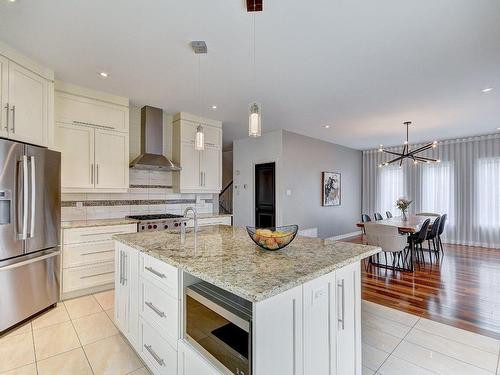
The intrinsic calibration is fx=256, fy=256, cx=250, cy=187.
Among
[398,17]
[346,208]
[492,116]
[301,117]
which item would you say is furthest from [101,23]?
[346,208]

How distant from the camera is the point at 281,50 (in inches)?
98.2

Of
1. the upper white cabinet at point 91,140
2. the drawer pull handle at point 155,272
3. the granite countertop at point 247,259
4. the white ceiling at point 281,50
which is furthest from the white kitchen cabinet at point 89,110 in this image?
the drawer pull handle at point 155,272

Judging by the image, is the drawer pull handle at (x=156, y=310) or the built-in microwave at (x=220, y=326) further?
the drawer pull handle at (x=156, y=310)

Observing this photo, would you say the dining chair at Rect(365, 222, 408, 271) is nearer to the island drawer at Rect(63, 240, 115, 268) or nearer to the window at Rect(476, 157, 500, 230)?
the window at Rect(476, 157, 500, 230)

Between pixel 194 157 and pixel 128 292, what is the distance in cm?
287

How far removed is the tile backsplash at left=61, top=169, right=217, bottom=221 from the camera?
3.56m

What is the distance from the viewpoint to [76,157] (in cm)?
336

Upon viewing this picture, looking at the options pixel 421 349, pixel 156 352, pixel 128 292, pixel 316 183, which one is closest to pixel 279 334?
pixel 156 352

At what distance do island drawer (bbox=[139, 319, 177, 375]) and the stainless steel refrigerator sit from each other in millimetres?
1530

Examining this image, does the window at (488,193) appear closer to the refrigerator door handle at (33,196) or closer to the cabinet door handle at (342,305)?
the cabinet door handle at (342,305)

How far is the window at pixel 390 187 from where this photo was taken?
7486 mm

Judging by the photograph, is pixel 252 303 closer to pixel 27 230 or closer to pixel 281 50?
pixel 281 50

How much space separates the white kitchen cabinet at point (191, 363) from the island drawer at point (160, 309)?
3.3 inches

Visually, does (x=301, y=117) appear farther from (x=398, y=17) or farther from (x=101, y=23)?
(x=101, y=23)
